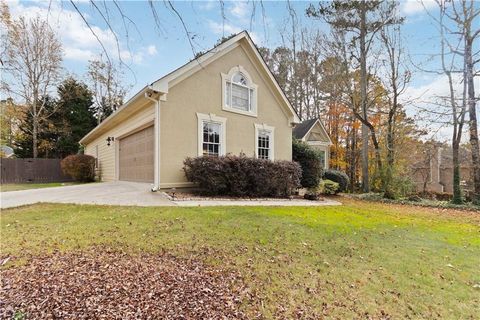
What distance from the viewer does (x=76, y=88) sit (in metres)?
23.5

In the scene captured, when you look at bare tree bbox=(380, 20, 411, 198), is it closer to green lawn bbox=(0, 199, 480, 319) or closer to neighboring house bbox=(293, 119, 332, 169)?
neighboring house bbox=(293, 119, 332, 169)

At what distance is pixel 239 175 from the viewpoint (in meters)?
9.84

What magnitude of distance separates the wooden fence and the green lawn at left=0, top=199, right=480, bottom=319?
1479 cm

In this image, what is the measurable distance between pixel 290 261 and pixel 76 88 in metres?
25.9

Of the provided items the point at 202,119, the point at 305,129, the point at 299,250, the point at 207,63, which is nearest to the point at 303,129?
the point at 305,129

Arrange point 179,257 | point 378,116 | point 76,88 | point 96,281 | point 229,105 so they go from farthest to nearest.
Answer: point 76,88 < point 378,116 < point 229,105 < point 179,257 < point 96,281

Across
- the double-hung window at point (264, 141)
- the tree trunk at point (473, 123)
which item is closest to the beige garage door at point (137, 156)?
the double-hung window at point (264, 141)

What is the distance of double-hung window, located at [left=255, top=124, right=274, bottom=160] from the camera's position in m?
12.6

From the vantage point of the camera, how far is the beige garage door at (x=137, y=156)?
10.6 metres

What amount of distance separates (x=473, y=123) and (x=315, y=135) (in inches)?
388

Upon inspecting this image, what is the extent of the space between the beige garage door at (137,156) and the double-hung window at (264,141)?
4841 millimetres

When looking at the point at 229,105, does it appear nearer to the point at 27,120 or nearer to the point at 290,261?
the point at 290,261

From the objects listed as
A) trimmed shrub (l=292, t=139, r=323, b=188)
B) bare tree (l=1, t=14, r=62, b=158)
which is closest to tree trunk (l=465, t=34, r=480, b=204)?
trimmed shrub (l=292, t=139, r=323, b=188)

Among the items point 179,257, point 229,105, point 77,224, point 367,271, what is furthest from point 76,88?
point 367,271
